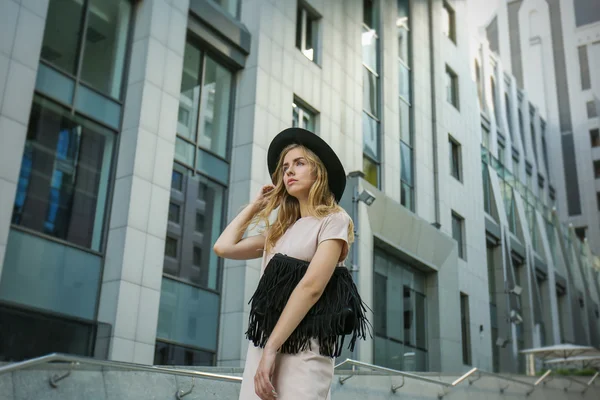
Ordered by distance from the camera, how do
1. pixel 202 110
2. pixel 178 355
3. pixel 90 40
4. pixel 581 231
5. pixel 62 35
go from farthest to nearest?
pixel 581 231 → pixel 202 110 → pixel 178 355 → pixel 90 40 → pixel 62 35


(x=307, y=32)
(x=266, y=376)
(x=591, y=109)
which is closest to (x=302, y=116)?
(x=307, y=32)

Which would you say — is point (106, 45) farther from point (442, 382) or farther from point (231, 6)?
point (442, 382)

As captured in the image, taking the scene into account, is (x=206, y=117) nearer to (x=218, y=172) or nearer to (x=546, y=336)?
(x=218, y=172)

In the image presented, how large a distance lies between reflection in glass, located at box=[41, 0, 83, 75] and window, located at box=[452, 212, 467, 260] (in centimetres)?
1777

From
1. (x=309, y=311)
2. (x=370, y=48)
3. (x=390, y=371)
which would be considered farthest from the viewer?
(x=370, y=48)

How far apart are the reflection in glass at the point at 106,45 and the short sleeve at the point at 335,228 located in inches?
458

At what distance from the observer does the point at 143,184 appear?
44.8ft

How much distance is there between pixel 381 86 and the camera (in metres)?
23.5

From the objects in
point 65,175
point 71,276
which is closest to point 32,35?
point 65,175

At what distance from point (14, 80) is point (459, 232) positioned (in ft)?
65.4

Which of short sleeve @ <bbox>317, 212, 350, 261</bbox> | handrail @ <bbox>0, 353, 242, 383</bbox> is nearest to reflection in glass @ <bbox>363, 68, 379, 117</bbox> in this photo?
handrail @ <bbox>0, 353, 242, 383</bbox>

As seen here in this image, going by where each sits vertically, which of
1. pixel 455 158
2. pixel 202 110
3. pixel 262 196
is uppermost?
pixel 455 158

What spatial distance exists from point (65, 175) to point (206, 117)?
453 centimetres

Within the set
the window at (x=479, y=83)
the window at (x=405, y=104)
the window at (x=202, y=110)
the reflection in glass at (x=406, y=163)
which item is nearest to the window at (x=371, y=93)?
the window at (x=405, y=104)
